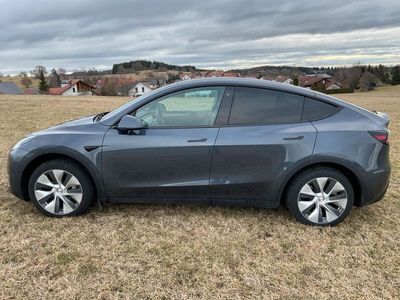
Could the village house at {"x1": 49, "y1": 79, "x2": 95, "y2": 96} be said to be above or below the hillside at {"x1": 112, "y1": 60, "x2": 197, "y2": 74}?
below

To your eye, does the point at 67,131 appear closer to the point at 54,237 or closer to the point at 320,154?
the point at 54,237

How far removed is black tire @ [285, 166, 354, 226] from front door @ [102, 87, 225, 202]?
0.89 m

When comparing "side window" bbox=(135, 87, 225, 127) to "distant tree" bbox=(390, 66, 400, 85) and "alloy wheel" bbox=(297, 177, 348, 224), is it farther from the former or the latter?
"distant tree" bbox=(390, 66, 400, 85)

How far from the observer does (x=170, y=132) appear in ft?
12.9

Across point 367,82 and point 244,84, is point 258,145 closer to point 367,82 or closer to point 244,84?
point 244,84

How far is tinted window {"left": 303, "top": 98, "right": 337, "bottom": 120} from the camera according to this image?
3904 millimetres

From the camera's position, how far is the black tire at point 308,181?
387cm

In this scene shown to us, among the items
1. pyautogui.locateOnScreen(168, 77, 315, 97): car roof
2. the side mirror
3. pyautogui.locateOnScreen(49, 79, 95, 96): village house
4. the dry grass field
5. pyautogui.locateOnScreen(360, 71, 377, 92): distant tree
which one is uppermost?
pyautogui.locateOnScreen(168, 77, 315, 97): car roof

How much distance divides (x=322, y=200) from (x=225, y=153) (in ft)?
3.69

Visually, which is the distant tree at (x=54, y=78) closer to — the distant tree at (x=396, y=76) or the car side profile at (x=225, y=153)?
the distant tree at (x=396, y=76)

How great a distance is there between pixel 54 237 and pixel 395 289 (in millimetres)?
3067

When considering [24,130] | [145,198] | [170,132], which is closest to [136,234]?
[145,198]

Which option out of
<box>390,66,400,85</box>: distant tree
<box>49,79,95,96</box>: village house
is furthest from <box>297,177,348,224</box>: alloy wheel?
<box>390,66,400,85</box>: distant tree

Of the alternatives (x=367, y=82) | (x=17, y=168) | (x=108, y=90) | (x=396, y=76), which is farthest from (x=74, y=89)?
(x=17, y=168)
